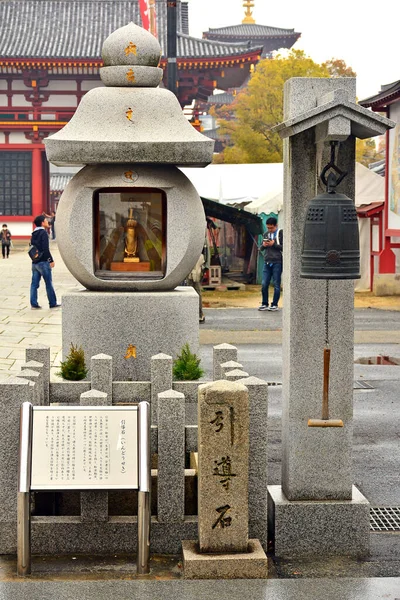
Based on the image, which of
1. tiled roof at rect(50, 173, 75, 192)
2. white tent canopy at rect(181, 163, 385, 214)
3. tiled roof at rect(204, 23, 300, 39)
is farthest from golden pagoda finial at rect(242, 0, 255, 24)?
white tent canopy at rect(181, 163, 385, 214)

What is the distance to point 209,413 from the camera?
5848mm

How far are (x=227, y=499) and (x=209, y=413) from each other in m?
0.55

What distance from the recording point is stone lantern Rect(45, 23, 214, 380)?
8586 millimetres

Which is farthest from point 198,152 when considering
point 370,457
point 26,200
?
point 26,200

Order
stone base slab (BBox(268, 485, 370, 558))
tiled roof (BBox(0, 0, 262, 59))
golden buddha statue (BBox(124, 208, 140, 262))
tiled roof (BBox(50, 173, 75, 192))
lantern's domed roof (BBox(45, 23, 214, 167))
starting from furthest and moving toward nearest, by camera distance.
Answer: tiled roof (BBox(50, 173, 75, 192)), tiled roof (BBox(0, 0, 262, 59)), golden buddha statue (BBox(124, 208, 140, 262)), lantern's domed roof (BBox(45, 23, 214, 167)), stone base slab (BBox(268, 485, 370, 558))

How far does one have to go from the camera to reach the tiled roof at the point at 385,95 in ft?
66.9

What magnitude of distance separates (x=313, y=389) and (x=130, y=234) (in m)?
3.35

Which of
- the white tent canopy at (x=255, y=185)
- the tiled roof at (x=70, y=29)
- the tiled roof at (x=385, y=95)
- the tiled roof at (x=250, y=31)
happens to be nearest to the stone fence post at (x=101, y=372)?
the tiled roof at (x=385, y=95)

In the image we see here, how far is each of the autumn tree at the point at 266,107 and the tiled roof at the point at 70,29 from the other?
3.64m

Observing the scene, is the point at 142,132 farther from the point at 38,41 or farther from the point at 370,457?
the point at 38,41

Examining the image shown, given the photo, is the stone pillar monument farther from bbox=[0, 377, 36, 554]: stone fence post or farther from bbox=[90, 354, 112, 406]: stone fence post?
bbox=[0, 377, 36, 554]: stone fence post

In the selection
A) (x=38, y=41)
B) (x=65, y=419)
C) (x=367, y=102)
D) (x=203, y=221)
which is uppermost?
(x=38, y=41)

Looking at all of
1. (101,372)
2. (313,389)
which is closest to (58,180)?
(101,372)

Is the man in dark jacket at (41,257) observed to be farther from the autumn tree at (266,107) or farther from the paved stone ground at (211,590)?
the autumn tree at (266,107)
